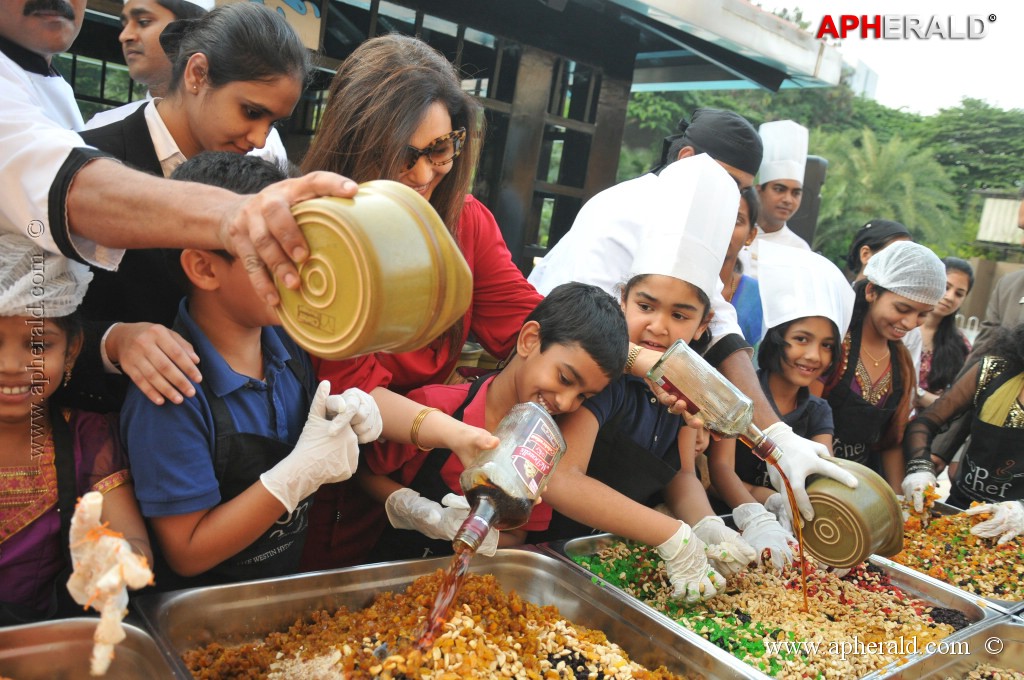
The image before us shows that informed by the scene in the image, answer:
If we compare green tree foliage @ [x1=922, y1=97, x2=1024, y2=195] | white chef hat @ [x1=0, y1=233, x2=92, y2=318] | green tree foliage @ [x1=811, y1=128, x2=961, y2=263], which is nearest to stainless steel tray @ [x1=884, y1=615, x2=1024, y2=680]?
white chef hat @ [x1=0, y1=233, x2=92, y2=318]

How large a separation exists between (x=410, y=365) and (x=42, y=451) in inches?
37.5

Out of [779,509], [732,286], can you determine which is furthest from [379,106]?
[732,286]

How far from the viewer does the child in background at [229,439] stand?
137cm

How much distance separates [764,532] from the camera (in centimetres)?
227

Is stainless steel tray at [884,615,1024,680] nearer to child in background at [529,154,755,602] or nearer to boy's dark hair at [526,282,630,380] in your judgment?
child in background at [529,154,755,602]

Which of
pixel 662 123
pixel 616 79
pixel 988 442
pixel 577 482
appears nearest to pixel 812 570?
pixel 577 482

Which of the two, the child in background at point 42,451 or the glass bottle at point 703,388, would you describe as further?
the glass bottle at point 703,388

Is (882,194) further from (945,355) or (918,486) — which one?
(918,486)

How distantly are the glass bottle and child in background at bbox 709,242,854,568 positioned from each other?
3.06ft

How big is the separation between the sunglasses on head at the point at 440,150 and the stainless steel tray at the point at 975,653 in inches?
62.6

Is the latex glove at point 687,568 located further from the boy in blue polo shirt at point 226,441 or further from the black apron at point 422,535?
the boy in blue polo shirt at point 226,441

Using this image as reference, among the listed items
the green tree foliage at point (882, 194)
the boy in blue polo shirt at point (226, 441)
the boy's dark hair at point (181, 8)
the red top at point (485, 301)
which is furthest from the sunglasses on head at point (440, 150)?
the green tree foliage at point (882, 194)

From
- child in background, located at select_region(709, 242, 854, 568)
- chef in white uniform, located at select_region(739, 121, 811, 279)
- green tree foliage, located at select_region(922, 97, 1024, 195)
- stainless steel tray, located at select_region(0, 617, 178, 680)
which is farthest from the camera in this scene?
green tree foliage, located at select_region(922, 97, 1024, 195)

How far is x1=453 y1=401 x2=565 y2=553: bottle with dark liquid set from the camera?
1.33 m
